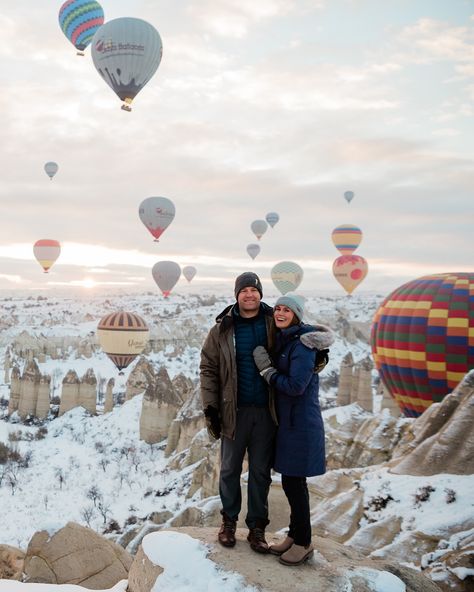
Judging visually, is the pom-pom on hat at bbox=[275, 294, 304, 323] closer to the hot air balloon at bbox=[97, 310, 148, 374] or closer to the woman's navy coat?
the woman's navy coat

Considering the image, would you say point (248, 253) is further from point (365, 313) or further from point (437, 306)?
point (437, 306)

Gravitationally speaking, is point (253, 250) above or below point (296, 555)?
above

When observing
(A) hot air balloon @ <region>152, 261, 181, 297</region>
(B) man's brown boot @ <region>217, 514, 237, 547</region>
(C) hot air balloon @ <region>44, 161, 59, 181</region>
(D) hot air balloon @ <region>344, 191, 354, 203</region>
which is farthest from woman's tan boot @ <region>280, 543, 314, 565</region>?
(D) hot air balloon @ <region>344, 191, 354, 203</region>

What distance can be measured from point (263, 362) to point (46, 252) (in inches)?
2203

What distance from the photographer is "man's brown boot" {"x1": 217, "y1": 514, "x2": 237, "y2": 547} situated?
4.40 m

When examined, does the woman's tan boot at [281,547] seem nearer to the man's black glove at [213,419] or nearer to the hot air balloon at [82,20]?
the man's black glove at [213,419]

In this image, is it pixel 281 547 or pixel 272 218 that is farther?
pixel 272 218

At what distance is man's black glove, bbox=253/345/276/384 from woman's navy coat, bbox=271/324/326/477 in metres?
0.07

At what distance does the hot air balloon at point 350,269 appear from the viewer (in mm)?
52375

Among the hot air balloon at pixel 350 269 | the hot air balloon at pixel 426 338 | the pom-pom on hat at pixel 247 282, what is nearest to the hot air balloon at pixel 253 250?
the hot air balloon at pixel 350 269

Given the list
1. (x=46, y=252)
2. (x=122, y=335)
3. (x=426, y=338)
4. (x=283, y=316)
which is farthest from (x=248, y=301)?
(x=46, y=252)

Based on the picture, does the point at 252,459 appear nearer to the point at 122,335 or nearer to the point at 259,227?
the point at 122,335

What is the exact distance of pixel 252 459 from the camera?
4.46 meters

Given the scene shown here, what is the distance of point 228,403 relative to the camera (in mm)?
4367
